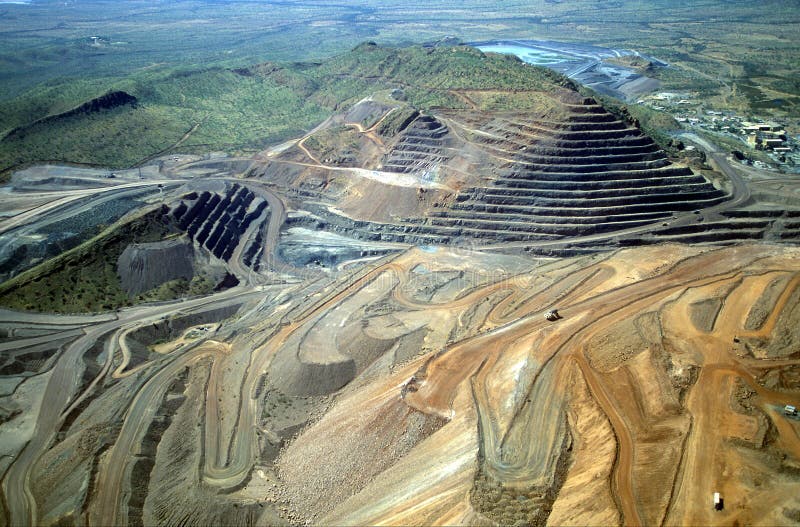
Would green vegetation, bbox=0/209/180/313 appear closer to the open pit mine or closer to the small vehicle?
the open pit mine

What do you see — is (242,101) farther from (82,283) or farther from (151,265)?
(82,283)

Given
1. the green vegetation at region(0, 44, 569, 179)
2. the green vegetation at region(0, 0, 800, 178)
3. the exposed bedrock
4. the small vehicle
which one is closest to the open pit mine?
the exposed bedrock

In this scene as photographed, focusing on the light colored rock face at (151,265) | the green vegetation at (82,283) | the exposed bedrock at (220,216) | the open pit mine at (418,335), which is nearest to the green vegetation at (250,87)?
the open pit mine at (418,335)

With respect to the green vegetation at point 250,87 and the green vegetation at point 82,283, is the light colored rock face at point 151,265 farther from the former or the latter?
the green vegetation at point 250,87

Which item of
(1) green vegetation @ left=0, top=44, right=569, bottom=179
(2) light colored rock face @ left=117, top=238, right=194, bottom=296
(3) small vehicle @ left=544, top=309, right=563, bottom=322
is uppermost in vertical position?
(1) green vegetation @ left=0, top=44, right=569, bottom=179

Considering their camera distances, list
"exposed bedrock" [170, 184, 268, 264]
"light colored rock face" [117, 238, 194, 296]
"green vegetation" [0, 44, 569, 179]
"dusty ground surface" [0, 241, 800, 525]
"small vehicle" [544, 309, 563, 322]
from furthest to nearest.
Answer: "green vegetation" [0, 44, 569, 179], "exposed bedrock" [170, 184, 268, 264], "light colored rock face" [117, 238, 194, 296], "small vehicle" [544, 309, 563, 322], "dusty ground surface" [0, 241, 800, 525]

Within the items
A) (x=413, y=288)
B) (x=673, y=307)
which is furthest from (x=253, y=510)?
(x=673, y=307)

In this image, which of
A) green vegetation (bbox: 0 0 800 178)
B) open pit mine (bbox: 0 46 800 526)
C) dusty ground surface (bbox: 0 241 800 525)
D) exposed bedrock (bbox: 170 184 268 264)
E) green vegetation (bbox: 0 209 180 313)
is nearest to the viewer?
dusty ground surface (bbox: 0 241 800 525)
